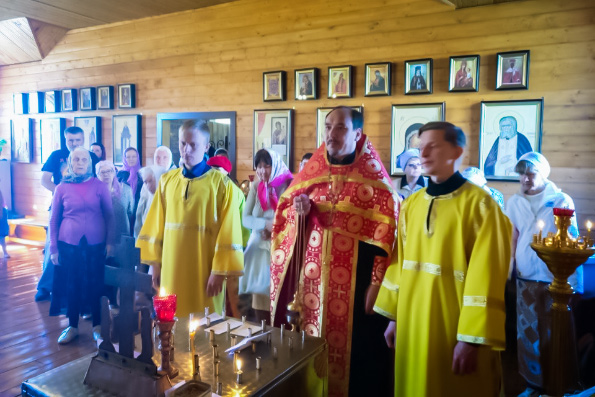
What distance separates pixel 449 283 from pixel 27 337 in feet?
12.9

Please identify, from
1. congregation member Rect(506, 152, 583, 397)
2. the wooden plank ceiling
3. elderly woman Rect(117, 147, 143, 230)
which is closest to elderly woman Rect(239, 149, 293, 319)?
congregation member Rect(506, 152, 583, 397)

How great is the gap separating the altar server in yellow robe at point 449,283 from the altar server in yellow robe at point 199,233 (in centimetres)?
126

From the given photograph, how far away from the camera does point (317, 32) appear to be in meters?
5.80

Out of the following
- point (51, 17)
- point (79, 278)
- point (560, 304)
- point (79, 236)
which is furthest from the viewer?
point (51, 17)

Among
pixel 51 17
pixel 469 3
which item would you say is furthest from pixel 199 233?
pixel 51 17

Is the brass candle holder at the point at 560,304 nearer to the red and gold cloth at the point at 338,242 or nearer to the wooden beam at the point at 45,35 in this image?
the red and gold cloth at the point at 338,242

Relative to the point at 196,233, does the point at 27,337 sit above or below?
below

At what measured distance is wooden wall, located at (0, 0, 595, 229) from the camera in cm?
438

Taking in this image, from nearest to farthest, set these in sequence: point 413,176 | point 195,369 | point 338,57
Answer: point 195,369
point 413,176
point 338,57

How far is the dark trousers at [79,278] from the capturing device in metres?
3.90

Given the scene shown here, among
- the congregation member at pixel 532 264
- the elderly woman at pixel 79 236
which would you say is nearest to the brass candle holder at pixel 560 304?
the congregation member at pixel 532 264

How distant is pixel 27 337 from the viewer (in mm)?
4152

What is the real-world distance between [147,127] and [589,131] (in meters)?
6.21

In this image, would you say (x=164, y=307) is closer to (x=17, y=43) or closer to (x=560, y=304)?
(x=560, y=304)
